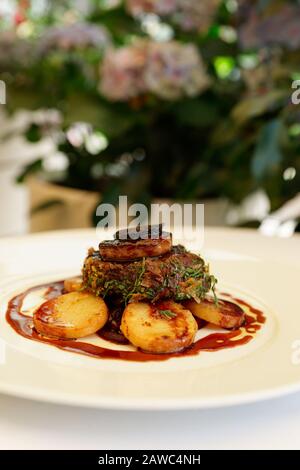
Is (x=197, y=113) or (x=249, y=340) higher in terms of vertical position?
(x=197, y=113)

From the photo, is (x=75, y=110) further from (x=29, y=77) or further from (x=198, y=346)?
(x=198, y=346)

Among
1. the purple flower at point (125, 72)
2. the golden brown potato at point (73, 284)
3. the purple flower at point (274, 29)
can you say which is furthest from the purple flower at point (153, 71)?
the golden brown potato at point (73, 284)

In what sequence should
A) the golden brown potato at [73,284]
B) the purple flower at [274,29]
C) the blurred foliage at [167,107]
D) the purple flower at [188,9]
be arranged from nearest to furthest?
1. the golden brown potato at [73,284]
2. the purple flower at [274,29]
3. the blurred foliage at [167,107]
4. the purple flower at [188,9]

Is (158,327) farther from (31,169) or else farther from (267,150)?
(31,169)

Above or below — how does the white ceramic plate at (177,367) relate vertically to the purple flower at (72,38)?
below

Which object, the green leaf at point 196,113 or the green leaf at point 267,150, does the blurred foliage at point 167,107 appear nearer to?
the green leaf at point 196,113
